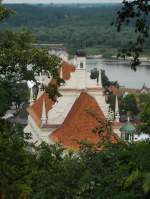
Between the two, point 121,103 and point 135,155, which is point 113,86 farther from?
point 135,155

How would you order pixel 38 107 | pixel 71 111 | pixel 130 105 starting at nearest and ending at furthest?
pixel 71 111, pixel 38 107, pixel 130 105

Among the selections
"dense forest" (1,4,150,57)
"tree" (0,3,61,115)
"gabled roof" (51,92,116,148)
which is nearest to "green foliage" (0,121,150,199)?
"tree" (0,3,61,115)

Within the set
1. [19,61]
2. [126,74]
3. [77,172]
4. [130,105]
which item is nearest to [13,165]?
[77,172]

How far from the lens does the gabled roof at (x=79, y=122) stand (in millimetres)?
22175

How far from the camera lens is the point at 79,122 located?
22.8 meters

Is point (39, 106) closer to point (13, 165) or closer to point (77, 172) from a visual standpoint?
point (13, 165)

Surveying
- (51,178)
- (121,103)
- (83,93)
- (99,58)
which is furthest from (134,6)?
(99,58)

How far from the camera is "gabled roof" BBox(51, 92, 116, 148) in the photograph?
2217 cm

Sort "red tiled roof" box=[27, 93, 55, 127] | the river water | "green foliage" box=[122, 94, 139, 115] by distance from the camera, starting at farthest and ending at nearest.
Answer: the river water → "green foliage" box=[122, 94, 139, 115] → "red tiled roof" box=[27, 93, 55, 127]

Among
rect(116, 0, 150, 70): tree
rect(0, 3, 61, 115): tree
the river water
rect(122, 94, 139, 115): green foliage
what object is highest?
rect(116, 0, 150, 70): tree

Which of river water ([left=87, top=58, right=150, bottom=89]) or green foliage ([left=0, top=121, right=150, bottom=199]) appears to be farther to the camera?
river water ([left=87, top=58, right=150, bottom=89])

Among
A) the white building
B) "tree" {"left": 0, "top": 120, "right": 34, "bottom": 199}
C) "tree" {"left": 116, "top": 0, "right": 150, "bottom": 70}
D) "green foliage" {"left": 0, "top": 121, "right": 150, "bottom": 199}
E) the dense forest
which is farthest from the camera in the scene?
the dense forest

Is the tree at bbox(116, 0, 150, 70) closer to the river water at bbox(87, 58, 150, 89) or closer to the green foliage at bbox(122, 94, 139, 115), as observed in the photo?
the green foliage at bbox(122, 94, 139, 115)

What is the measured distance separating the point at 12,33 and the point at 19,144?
59.8 inches
